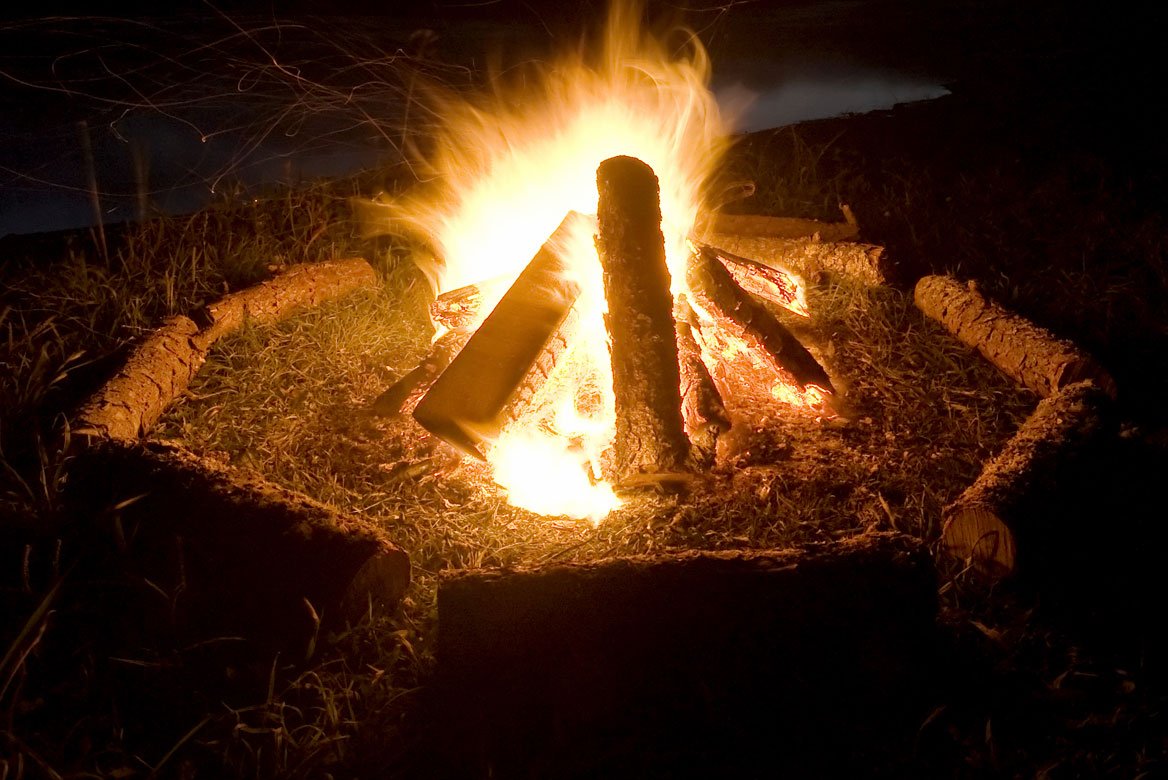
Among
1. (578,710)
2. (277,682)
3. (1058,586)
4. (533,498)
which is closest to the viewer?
(578,710)

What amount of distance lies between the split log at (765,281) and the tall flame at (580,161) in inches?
11.2

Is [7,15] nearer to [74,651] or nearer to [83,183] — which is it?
[83,183]

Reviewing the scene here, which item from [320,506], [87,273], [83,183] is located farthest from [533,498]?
[83,183]

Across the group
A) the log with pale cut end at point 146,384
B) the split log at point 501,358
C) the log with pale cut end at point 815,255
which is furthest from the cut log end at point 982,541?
the log with pale cut end at point 146,384

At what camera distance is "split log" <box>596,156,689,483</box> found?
2.99m

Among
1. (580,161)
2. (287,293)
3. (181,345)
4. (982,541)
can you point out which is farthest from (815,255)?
(181,345)

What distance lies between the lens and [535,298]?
3.33m

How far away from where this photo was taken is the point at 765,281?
12.8ft

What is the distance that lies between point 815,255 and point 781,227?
13.7 inches

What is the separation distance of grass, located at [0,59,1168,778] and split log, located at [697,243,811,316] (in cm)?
27

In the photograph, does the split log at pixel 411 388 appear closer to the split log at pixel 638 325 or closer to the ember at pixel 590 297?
the ember at pixel 590 297

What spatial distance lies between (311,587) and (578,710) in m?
0.85

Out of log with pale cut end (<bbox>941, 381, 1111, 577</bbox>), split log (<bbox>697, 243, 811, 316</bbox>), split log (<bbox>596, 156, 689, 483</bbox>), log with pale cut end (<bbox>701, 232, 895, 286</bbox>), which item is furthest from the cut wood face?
log with pale cut end (<bbox>701, 232, 895, 286</bbox>)

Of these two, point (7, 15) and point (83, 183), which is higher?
point (7, 15)
